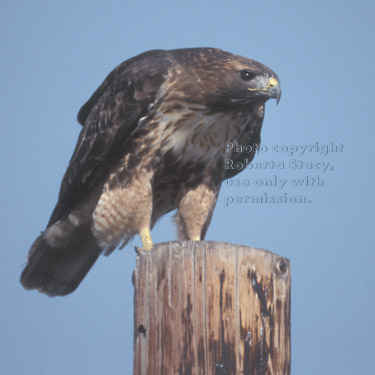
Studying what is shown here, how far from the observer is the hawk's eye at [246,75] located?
5.58 meters

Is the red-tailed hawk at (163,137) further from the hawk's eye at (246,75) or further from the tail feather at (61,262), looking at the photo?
the tail feather at (61,262)

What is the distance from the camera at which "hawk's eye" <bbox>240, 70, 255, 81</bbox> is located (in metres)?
5.58

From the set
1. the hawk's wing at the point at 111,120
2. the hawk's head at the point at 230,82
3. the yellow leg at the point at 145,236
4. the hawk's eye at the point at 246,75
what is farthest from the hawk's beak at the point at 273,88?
the yellow leg at the point at 145,236

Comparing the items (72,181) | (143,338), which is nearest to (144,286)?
(143,338)

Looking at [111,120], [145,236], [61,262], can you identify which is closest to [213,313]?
[145,236]

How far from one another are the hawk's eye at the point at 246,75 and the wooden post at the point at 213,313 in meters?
2.15

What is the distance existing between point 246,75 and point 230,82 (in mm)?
139

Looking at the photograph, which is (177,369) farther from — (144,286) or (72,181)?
(72,181)

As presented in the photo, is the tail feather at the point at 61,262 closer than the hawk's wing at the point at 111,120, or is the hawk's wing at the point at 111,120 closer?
the hawk's wing at the point at 111,120

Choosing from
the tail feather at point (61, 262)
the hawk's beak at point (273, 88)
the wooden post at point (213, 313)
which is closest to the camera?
the wooden post at point (213, 313)

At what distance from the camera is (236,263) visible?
3.69 meters

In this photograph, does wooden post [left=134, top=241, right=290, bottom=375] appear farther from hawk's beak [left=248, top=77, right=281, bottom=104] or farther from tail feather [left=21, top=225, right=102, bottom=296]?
tail feather [left=21, top=225, right=102, bottom=296]

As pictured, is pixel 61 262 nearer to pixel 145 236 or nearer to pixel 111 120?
pixel 145 236

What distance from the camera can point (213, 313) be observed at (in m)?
3.56
